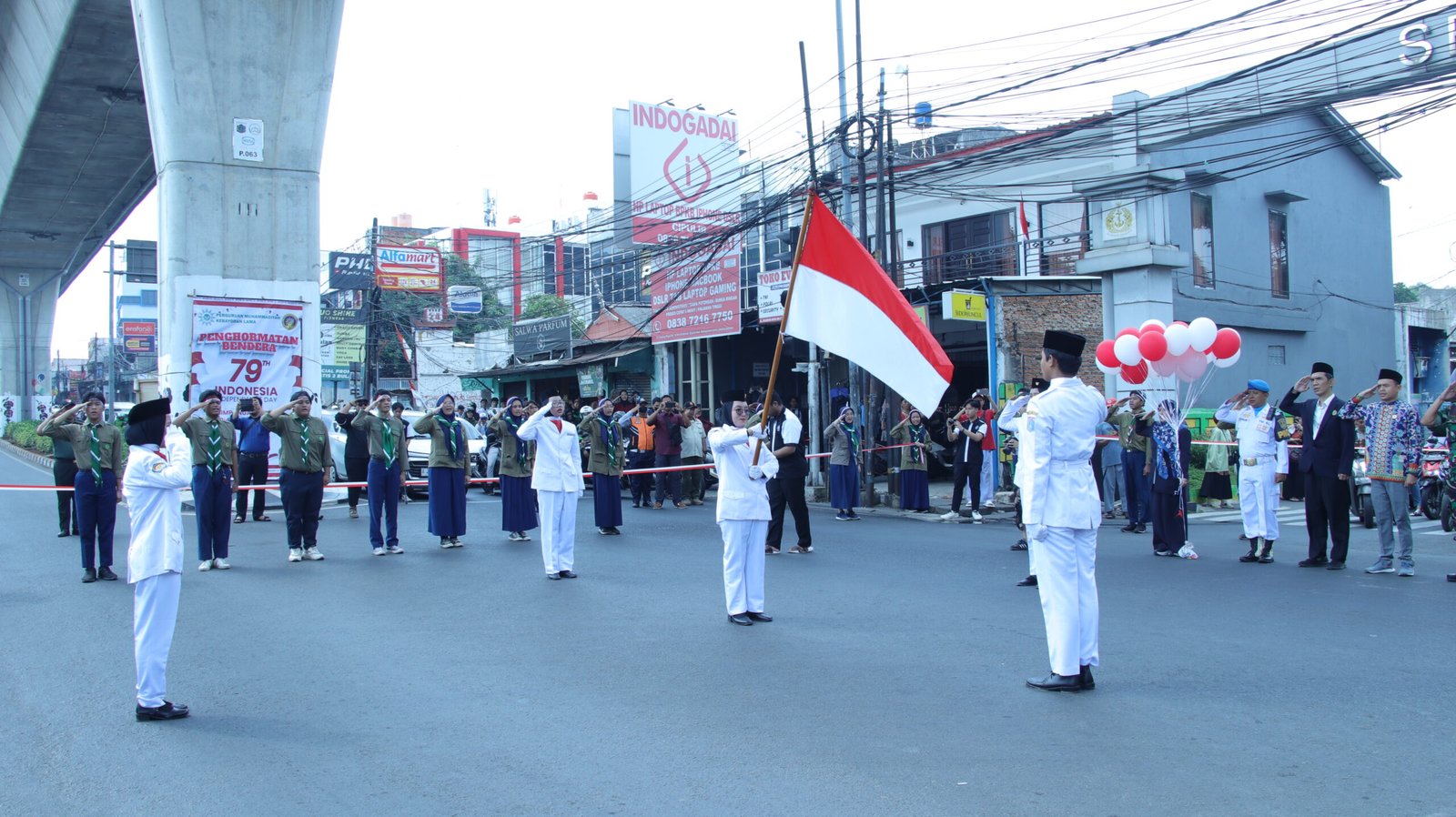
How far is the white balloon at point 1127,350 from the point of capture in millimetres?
12945

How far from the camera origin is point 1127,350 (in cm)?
1300

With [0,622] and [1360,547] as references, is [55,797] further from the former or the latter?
[1360,547]

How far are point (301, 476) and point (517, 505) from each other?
8.77 feet

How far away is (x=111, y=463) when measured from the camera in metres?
10.6

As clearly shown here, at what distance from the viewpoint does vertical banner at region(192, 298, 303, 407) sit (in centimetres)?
1616

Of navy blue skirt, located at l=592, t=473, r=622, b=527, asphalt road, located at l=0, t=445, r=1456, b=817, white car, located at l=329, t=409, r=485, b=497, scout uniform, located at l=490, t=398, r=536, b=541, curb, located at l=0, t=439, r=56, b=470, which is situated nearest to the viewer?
asphalt road, located at l=0, t=445, r=1456, b=817

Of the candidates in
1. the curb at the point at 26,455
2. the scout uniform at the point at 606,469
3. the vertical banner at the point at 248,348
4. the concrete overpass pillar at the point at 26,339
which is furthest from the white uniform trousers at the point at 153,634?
the concrete overpass pillar at the point at 26,339

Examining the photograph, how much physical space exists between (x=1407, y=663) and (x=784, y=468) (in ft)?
21.3

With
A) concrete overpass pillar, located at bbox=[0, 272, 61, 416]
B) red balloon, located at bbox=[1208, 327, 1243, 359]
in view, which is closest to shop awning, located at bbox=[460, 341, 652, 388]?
red balloon, located at bbox=[1208, 327, 1243, 359]

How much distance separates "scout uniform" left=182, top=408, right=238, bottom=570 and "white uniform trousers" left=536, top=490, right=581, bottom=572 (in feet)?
10.9

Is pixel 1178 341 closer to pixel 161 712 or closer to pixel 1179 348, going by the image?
pixel 1179 348

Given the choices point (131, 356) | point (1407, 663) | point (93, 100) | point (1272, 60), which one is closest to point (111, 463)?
point (1407, 663)

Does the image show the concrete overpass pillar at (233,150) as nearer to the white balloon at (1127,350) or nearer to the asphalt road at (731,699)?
the asphalt road at (731,699)

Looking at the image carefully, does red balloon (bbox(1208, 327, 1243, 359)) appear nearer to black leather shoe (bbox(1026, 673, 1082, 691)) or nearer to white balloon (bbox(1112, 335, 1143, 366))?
white balloon (bbox(1112, 335, 1143, 366))
